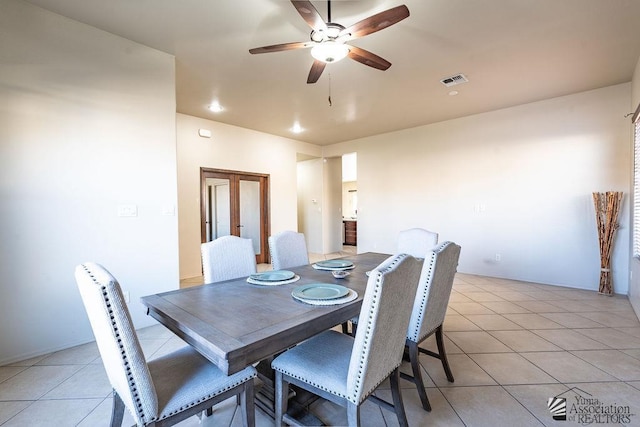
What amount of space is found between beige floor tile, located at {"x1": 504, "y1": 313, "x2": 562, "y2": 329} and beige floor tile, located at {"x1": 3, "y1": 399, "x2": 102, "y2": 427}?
3624mm

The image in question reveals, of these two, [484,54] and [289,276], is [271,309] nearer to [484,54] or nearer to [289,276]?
[289,276]

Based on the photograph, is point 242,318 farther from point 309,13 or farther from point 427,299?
point 309,13

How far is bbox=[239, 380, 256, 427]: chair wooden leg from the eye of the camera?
1.28 metres

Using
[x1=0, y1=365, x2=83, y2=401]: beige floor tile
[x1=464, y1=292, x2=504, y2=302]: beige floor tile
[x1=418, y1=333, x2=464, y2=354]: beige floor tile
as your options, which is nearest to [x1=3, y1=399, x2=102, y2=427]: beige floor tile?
[x1=0, y1=365, x2=83, y2=401]: beige floor tile

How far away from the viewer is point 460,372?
2.07 meters

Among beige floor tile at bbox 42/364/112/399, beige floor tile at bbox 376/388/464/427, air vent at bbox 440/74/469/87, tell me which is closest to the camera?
beige floor tile at bbox 376/388/464/427

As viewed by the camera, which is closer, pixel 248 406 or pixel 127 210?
pixel 248 406

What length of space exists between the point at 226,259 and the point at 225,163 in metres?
3.63

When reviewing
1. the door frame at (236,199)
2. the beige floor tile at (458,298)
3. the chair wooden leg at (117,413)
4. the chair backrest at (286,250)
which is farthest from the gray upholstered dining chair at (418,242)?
the door frame at (236,199)

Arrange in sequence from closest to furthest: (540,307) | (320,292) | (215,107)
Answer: (320,292) < (540,307) < (215,107)

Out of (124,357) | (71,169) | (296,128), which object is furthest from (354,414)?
(296,128)

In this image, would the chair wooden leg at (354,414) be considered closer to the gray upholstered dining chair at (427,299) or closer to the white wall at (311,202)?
Result: the gray upholstered dining chair at (427,299)

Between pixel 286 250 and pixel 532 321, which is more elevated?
pixel 286 250

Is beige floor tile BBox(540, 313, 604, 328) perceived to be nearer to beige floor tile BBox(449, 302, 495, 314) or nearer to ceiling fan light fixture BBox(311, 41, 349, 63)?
beige floor tile BBox(449, 302, 495, 314)
